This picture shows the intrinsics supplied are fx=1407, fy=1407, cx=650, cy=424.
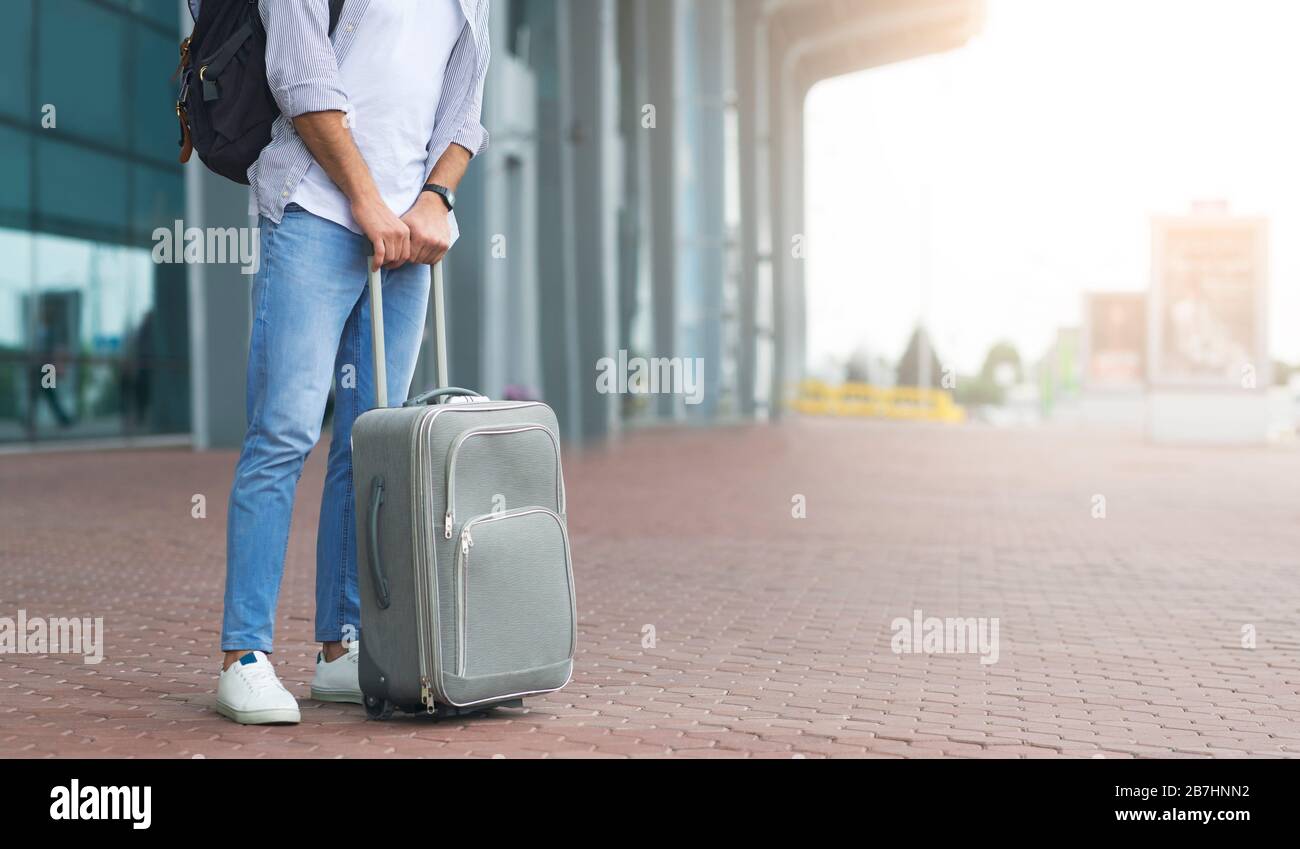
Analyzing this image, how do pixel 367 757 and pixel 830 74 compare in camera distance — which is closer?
pixel 367 757

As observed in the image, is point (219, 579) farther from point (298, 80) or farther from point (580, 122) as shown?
point (580, 122)

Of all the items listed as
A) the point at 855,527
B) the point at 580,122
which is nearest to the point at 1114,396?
the point at 580,122

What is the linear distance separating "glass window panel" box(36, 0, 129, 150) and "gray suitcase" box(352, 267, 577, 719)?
16.8 m

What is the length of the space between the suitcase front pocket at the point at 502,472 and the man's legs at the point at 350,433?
485mm

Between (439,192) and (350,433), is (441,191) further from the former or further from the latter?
(350,433)

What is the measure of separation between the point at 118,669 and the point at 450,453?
1.56m

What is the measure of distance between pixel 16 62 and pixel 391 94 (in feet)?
52.7

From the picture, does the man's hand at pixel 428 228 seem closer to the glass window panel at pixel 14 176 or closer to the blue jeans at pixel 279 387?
the blue jeans at pixel 279 387

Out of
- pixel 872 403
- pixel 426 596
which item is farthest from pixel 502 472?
pixel 872 403

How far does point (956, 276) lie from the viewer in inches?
1729

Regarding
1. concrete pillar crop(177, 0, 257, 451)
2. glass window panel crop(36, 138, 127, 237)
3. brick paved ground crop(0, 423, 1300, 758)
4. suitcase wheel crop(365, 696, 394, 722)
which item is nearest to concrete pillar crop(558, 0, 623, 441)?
concrete pillar crop(177, 0, 257, 451)

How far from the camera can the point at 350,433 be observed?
3.56 m

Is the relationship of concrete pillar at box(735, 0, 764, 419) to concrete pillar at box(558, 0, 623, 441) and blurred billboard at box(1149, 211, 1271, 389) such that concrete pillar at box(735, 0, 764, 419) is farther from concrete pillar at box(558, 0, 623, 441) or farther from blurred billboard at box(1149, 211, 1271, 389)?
concrete pillar at box(558, 0, 623, 441)

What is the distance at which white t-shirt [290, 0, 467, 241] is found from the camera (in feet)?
10.9
